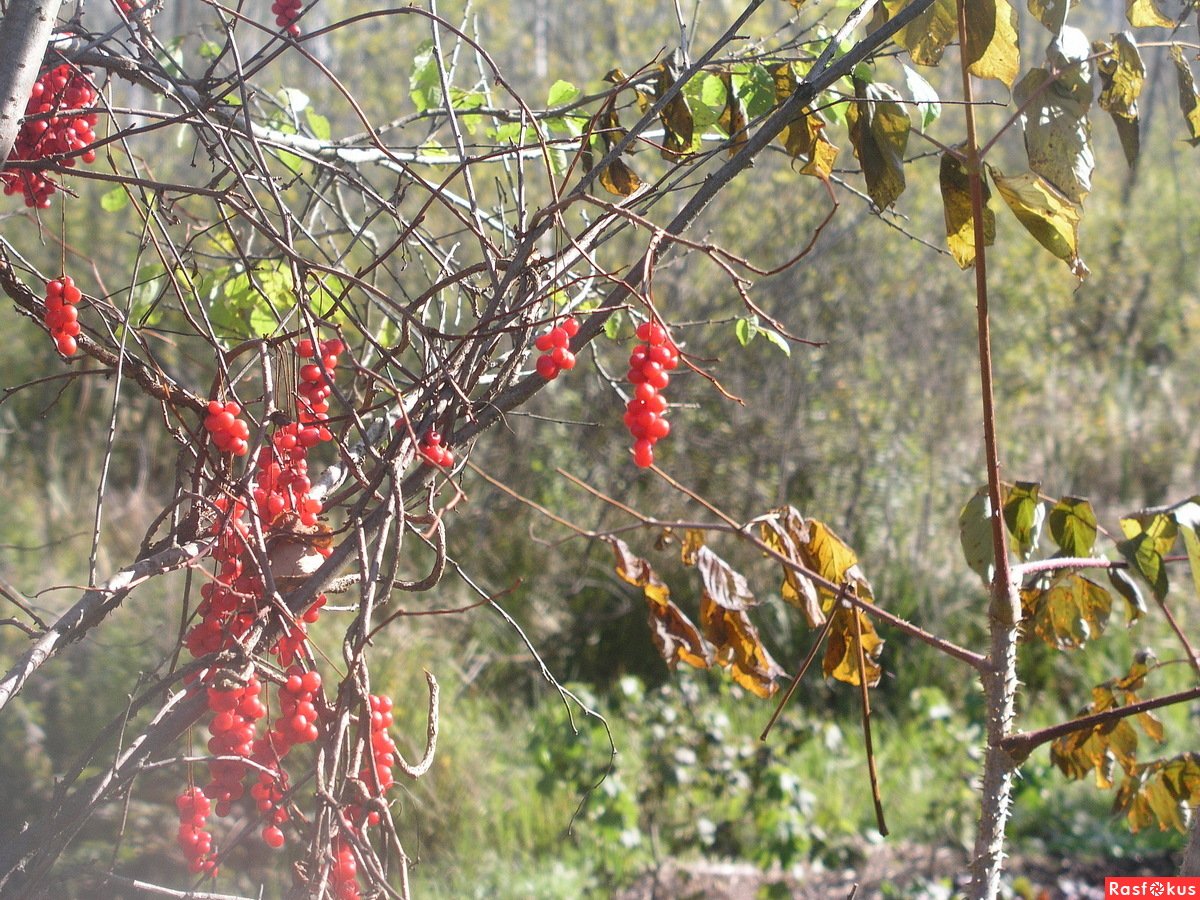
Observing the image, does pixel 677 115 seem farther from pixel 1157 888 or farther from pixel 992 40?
pixel 1157 888

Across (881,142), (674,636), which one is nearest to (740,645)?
(674,636)

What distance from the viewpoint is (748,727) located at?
4.75 metres

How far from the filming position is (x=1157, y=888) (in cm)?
222

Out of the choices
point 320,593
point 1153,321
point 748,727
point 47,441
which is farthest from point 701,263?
point 1153,321

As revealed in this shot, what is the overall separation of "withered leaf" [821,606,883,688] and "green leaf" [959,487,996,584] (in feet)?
0.53

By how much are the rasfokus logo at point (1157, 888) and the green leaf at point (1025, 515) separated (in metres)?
0.45

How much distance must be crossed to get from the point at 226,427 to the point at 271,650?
0.94 ft

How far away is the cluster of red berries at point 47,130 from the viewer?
4.94 feet

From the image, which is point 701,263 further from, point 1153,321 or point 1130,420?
point 1153,321

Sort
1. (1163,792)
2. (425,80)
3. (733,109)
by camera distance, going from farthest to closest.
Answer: (425,80), (1163,792), (733,109)

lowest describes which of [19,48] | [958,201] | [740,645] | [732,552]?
[740,645]

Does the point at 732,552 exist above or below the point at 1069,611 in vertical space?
above

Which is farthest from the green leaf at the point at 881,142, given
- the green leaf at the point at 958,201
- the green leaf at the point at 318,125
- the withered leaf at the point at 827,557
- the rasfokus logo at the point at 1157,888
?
the green leaf at the point at 318,125

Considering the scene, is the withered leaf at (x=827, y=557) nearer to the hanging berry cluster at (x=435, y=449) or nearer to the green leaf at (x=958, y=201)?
the green leaf at (x=958, y=201)
